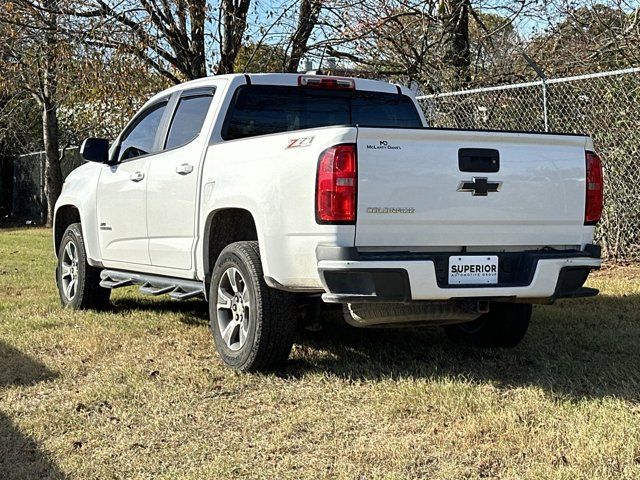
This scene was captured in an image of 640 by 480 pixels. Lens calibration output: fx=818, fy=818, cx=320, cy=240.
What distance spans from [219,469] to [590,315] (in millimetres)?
4311

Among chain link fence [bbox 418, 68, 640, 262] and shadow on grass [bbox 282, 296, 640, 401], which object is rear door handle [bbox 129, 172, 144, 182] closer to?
shadow on grass [bbox 282, 296, 640, 401]

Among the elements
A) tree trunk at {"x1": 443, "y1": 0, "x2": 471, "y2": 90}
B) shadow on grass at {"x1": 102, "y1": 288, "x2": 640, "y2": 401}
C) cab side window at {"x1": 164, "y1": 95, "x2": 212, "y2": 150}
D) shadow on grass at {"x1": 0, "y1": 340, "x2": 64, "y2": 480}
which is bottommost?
shadow on grass at {"x1": 102, "y1": 288, "x2": 640, "y2": 401}

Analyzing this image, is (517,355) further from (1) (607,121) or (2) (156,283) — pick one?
(1) (607,121)

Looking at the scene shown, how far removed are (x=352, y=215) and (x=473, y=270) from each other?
0.79 meters

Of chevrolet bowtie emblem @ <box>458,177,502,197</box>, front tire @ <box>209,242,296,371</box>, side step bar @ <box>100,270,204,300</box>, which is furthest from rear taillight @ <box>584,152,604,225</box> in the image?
side step bar @ <box>100,270,204,300</box>

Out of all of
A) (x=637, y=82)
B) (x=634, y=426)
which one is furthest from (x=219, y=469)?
(x=637, y=82)

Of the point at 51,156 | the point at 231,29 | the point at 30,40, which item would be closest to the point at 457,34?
the point at 231,29

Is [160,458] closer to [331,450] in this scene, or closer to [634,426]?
[331,450]

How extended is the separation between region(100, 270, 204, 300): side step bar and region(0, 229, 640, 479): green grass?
36cm

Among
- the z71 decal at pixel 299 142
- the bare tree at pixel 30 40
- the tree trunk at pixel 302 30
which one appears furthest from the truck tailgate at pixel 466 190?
the bare tree at pixel 30 40

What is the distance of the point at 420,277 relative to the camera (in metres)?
4.34

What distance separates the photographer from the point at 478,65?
12188 millimetres

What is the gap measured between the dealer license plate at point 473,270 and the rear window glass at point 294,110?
1660 mm

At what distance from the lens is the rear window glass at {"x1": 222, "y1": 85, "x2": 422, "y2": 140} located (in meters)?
5.73
